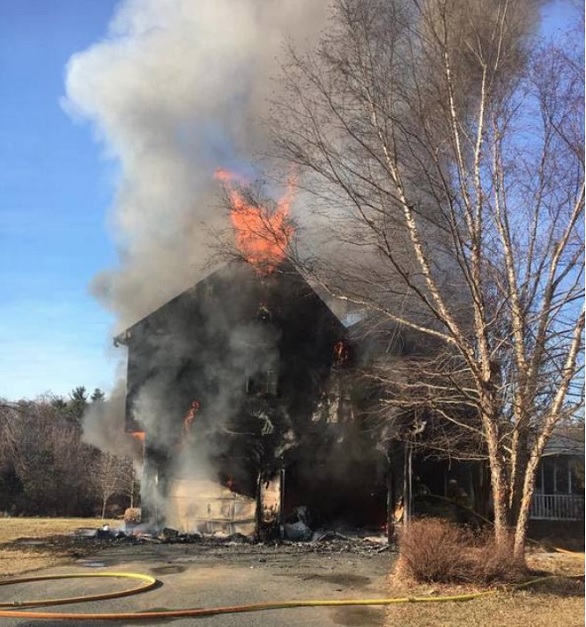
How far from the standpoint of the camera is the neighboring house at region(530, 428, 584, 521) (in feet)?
64.0

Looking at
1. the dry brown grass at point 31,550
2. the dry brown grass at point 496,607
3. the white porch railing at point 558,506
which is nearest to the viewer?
the dry brown grass at point 496,607

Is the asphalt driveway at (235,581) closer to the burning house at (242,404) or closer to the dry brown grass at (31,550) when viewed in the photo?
the dry brown grass at (31,550)

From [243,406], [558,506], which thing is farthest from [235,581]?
[558,506]

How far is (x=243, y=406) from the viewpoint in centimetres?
1520

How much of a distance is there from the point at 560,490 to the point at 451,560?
14.5 m

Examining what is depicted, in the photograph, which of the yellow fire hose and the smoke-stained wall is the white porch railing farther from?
the yellow fire hose

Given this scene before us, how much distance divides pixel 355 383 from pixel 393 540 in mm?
3510

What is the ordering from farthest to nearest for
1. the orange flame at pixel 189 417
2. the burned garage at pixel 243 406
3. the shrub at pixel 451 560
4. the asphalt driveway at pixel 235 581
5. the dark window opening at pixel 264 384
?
the dark window opening at pixel 264 384 → the orange flame at pixel 189 417 → the burned garage at pixel 243 406 → the shrub at pixel 451 560 → the asphalt driveway at pixel 235 581

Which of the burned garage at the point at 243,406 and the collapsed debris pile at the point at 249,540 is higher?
the burned garage at the point at 243,406

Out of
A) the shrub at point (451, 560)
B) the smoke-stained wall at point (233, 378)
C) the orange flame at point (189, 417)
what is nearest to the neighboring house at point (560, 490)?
the smoke-stained wall at point (233, 378)

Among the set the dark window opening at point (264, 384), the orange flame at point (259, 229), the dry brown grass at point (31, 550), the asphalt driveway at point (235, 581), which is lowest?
the dry brown grass at point (31, 550)

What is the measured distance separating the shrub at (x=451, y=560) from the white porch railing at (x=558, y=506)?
460 inches

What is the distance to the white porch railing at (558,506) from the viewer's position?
1947 cm

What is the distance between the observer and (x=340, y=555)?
41.1ft
